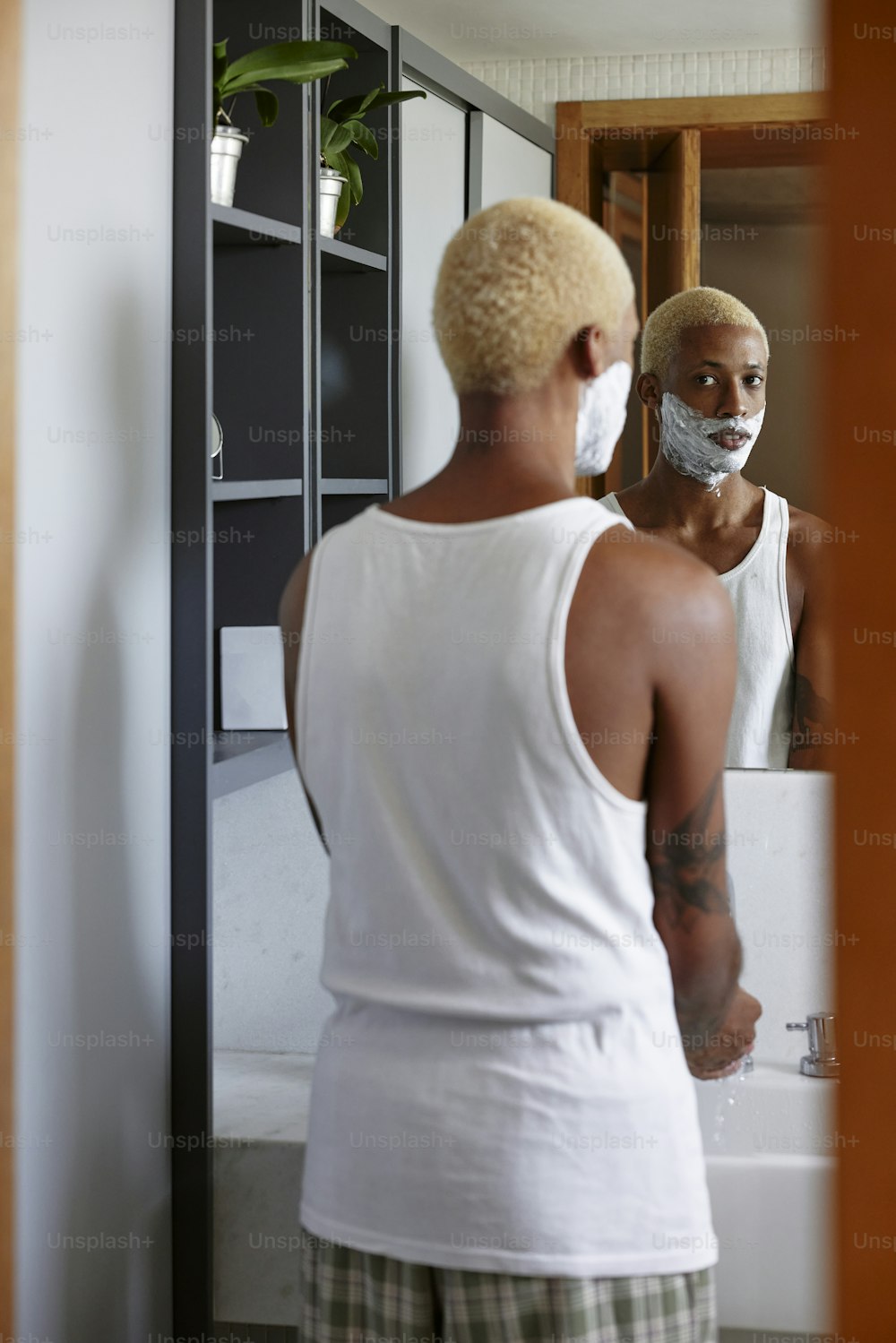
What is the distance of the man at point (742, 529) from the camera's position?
4.47 feet

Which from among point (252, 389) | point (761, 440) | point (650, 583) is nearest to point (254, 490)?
point (252, 389)

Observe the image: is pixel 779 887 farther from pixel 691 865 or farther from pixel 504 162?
pixel 504 162

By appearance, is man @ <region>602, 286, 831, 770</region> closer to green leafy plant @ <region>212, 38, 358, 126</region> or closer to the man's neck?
the man's neck

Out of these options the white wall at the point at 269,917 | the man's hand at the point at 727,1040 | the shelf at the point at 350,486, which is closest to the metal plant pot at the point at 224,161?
the shelf at the point at 350,486

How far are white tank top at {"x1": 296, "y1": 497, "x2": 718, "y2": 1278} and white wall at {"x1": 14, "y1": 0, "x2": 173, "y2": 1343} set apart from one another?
325 mm

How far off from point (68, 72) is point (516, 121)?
0.66 metres

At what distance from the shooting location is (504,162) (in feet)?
5.33

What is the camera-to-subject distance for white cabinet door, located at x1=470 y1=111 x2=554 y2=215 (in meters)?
1.59

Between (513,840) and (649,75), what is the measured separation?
1090 millimetres

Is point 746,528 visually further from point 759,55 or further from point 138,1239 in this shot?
point 138,1239

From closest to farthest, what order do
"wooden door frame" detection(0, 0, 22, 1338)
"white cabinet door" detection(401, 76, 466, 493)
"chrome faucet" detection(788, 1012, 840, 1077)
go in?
"wooden door frame" detection(0, 0, 22, 1338) → "chrome faucet" detection(788, 1012, 840, 1077) → "white cabinet door" detection(401, 76, 466, 493)

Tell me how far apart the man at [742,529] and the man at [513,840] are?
1.53 ft

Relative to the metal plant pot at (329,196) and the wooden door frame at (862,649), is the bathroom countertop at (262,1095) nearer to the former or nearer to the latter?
the wooden door frame at (862,649)

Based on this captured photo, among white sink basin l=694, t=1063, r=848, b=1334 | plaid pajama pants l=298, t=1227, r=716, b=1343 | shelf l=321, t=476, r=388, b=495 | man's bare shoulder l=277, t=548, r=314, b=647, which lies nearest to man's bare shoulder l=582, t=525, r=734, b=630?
man's bare shoulder l=277, t=548, r=314, b=647
